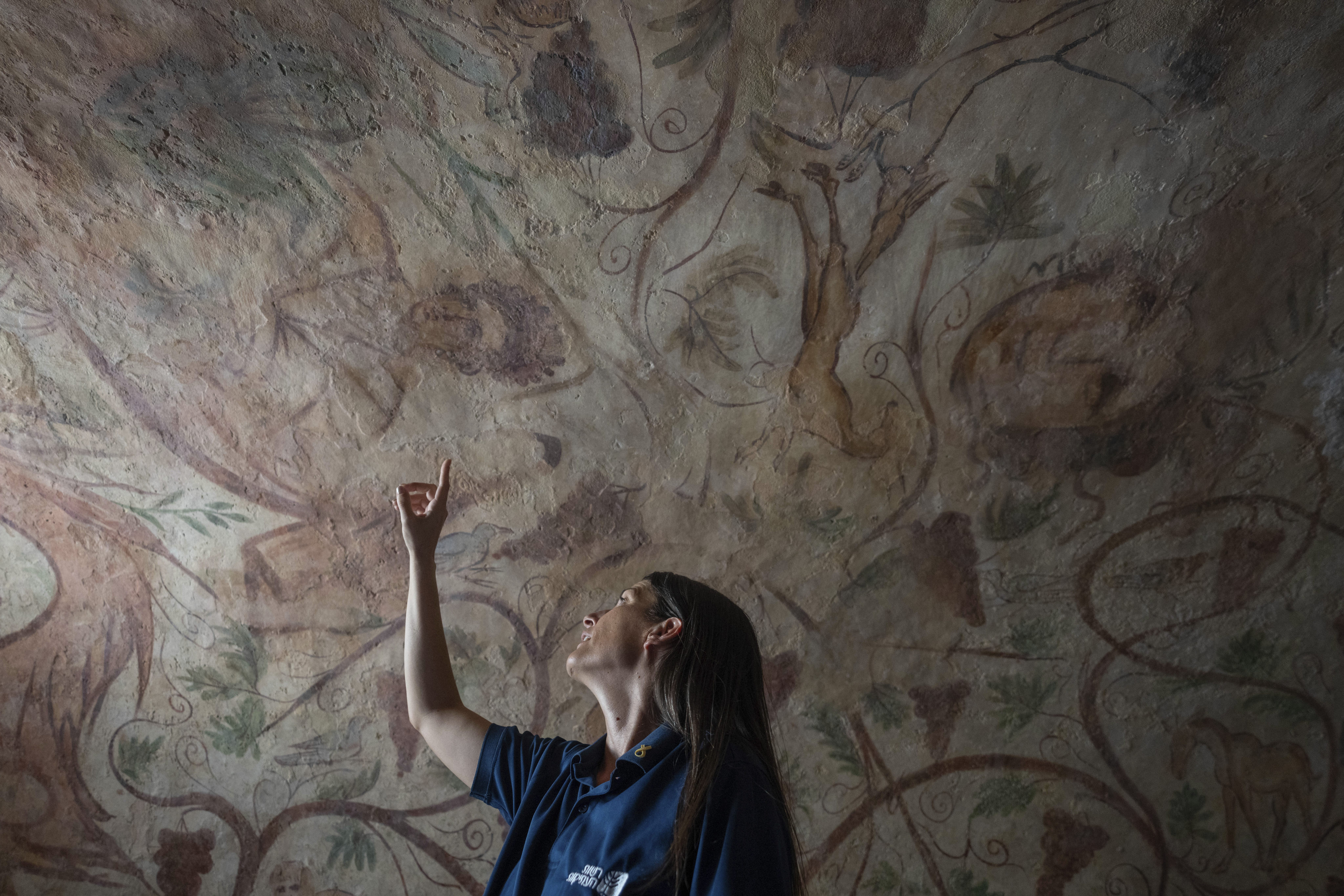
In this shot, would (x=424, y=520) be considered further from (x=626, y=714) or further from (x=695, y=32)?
(x=695, y=32)

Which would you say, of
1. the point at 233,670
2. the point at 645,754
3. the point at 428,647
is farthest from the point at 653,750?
the point at 233,670

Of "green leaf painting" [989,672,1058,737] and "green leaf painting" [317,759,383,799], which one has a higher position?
"green leaf painting" [989,672,1058,737]

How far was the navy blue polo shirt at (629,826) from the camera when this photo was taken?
1.54 meters

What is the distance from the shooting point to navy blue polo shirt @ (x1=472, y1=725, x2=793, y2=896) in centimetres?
154

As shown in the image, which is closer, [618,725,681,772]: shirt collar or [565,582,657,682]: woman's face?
[618,725,681,772]: shirt collar

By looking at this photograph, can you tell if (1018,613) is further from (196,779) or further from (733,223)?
(196,779)

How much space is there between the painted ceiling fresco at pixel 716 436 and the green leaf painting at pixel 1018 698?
0.05 ft

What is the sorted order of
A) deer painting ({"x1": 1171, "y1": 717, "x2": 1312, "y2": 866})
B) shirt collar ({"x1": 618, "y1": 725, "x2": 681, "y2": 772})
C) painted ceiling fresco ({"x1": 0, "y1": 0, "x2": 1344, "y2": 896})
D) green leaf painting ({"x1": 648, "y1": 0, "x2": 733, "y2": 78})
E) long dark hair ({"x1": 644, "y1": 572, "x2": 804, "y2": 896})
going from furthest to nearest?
deer painting ({"x1": 1171, "y1": 717, "x2": 1312, "y2": 866}), painted ceiling fresco ({"x1": 0, "y1": 0, "x2": 1344, "y2": 896}), green leaf painting ({"x1": 648, "y1": 0, "x2": 733, "y2": 78}), shirt collar ({"x1": 618, "y1": 725, "x2": 681, "y2": 772}), long dark hair ({"x1": 644, "y1": 572, "x2": 804, "y2": 896})

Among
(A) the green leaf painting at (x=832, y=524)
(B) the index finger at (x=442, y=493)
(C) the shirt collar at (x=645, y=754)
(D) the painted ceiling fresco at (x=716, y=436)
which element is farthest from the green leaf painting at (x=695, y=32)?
(C) the shirt collar at (x=645, y=754)

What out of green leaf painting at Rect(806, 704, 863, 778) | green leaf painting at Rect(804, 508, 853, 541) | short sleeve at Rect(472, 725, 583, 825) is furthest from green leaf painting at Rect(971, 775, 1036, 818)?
short sleeve at Rect(472, 725, 583, 825)

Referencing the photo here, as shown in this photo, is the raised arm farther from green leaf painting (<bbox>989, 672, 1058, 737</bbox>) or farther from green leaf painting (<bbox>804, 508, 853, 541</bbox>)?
green leaf painting (<bbox>989, 672, 1058, 737</bbox>)

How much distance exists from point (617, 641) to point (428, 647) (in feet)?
1.60

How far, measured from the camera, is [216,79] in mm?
2754

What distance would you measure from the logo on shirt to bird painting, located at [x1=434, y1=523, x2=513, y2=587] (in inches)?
72.1
